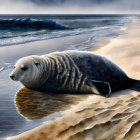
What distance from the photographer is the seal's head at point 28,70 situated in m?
4.82

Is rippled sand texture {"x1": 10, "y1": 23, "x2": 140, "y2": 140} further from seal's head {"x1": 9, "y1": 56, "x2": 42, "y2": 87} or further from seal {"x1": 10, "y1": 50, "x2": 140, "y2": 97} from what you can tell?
seal's head {"x1": 9, "y1": 56, "x2": 42, "y2": 87}

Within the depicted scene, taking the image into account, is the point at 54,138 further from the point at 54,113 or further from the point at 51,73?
the point at 51,73

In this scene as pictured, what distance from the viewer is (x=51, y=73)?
5.11 meters

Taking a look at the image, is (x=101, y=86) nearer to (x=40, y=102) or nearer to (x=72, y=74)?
(x=72, y=74)

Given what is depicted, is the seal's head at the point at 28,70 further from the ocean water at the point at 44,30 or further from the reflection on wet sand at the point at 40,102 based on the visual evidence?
the ocean water at the point at 44,30

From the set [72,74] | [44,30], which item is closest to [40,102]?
[72,74]

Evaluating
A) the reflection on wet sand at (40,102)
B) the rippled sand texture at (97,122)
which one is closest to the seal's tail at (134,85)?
the rippled sand texture at (97,122)

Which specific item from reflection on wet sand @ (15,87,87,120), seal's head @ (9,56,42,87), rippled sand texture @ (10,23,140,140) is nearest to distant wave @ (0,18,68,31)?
seal's head @ (9,56,42,87)

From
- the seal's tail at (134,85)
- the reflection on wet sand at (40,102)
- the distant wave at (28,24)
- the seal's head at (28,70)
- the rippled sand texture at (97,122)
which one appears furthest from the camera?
the distant wave at (28,24)

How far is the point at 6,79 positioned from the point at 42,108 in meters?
2.14

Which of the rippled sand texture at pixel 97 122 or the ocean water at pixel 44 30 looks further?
the ocean water at pixel 44 30

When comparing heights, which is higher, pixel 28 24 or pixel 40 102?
pixel 40 102

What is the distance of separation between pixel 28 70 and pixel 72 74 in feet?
2.73

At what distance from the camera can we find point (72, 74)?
5.05 metres
